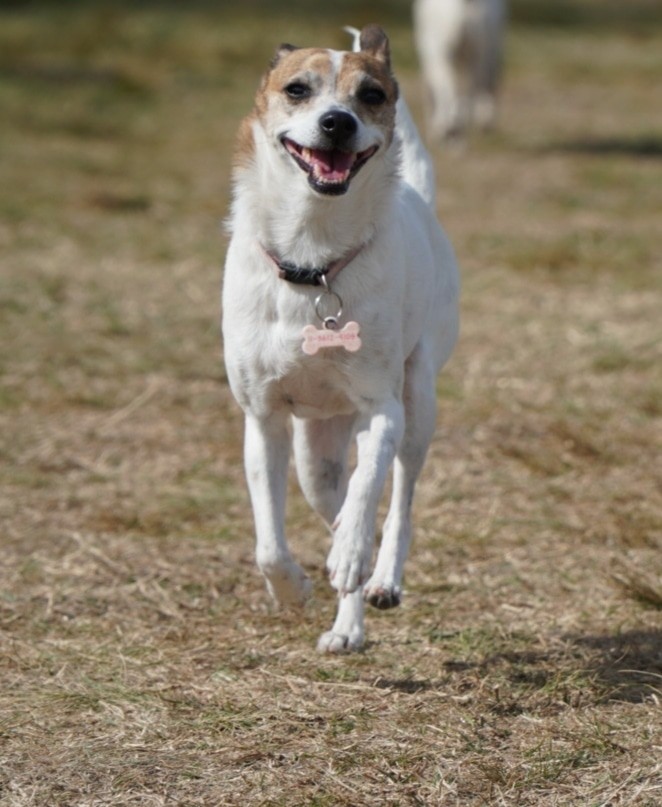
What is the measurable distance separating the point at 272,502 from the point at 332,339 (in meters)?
0.48

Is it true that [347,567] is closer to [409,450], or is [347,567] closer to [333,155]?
[409,450]

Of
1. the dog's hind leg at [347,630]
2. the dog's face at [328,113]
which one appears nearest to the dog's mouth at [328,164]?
the dog's face at [328,113]

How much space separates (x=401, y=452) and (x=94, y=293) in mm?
4030

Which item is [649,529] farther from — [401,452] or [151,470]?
[151,470]

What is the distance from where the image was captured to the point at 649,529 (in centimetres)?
494

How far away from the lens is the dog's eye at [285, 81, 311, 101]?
3768 mm

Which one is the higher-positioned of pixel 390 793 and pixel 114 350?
pixel 390 793

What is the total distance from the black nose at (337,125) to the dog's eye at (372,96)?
172mm

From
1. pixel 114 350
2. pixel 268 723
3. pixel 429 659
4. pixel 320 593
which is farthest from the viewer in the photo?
pixel 114 350

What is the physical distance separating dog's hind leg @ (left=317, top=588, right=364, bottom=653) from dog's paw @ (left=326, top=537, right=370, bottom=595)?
1.33 feet

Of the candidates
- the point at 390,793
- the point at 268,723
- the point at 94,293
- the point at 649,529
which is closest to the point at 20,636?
the point at 268,723

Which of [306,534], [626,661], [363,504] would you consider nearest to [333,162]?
[363,504]

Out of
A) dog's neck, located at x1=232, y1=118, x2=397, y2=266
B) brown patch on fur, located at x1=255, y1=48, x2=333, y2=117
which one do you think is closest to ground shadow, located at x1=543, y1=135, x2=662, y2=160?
brown patch on fur, located at x1=255, y1=48, x2=333, y2=117

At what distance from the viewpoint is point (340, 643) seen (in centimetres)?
399
